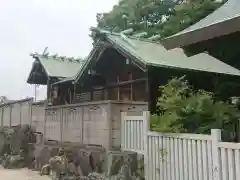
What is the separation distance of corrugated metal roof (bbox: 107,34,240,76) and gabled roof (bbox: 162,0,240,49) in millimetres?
5791

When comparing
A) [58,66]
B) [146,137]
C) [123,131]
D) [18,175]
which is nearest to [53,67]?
[58,66]

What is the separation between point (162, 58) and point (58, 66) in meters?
9.14

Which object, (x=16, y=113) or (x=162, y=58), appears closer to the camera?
(x=162, y=58)

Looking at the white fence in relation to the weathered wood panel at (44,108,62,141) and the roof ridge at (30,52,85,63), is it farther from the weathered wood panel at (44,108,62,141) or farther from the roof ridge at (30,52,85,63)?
the roof ridge at (30,52,85,63)

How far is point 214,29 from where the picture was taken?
3.69m

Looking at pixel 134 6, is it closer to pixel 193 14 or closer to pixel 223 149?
pixel 193 14

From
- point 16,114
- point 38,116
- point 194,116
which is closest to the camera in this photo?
point 194,116

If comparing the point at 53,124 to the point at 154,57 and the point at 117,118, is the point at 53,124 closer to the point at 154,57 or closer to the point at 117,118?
the point at 117,118

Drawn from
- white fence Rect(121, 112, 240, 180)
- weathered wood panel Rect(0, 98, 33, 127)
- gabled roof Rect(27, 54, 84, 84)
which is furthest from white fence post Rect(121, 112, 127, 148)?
gabled roof Rect(27, 54, 84, 84)

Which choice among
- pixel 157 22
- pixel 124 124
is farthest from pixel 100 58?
pixel 157 22

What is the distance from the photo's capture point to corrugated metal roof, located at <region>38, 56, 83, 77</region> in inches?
703

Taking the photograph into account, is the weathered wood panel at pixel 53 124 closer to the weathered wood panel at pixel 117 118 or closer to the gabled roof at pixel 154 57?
the gabled roof at pixel 154 57

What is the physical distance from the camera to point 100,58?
13438 mm

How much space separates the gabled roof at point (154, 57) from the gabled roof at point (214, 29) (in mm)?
5782
